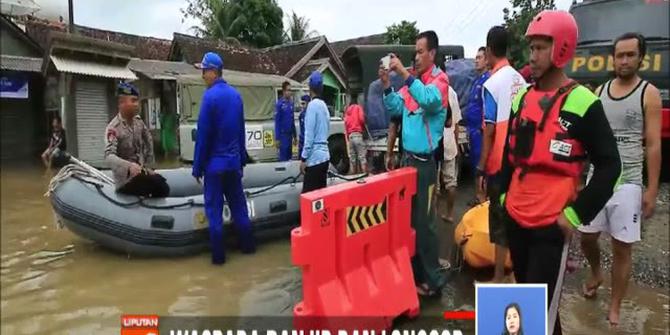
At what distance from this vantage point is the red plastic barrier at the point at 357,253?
260 cm

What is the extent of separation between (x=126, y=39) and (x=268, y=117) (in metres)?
12.7

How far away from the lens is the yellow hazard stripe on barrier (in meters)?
2.86

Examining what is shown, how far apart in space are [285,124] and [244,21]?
1769 cm

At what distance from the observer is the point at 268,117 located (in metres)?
12.7

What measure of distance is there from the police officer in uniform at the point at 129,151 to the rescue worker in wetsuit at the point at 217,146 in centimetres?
53

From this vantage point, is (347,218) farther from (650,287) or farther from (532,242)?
(650,287)

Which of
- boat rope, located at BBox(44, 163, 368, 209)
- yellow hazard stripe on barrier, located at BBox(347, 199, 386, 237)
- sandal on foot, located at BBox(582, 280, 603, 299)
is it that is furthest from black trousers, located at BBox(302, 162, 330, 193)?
sandal on foot, located at BBox(582, 280, 603, 299)

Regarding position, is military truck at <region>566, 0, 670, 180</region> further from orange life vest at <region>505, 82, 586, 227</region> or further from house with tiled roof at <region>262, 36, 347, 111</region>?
house with tiled roof at <region>262, 36, 347, 111</region>

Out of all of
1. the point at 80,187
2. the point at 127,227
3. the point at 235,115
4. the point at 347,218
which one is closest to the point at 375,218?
the point at 347,218

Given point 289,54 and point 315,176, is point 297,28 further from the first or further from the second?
point 315,176

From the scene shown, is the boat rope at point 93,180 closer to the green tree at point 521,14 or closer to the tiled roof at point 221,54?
the green tree at point 521,14

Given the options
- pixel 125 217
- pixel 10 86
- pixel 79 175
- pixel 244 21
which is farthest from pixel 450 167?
pixel 244 21

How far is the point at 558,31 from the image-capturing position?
2.05 meters

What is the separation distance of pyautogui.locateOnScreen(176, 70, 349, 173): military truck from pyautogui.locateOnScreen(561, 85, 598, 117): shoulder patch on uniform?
792 cm
